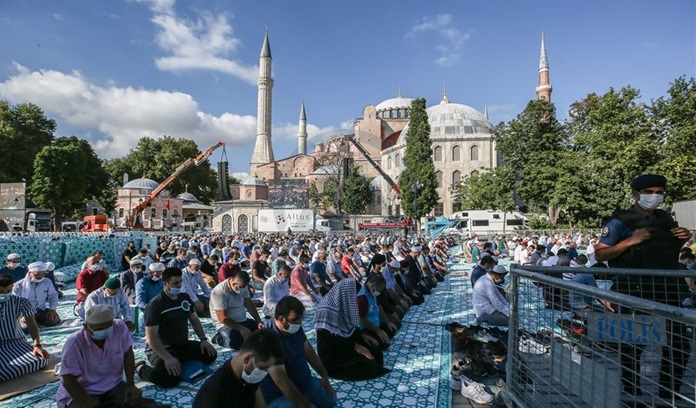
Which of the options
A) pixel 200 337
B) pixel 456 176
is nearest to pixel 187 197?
pixel 456 176

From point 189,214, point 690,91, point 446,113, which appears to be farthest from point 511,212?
point 189,214

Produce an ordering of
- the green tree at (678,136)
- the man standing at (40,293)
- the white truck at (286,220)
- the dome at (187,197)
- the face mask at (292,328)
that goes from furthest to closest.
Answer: the dome at (187,197) < the white truck at (286,220) < the green tree at (678,136) < the man standing at (40,293) < the face mask at (292,328)

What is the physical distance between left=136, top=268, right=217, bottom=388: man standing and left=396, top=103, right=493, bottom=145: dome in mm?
46820

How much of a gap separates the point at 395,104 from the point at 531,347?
6967cm

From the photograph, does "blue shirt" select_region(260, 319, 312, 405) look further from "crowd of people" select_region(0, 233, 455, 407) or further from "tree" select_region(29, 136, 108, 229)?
"tree" select_region(29, 136, 108, 229)

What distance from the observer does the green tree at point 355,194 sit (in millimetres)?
51719

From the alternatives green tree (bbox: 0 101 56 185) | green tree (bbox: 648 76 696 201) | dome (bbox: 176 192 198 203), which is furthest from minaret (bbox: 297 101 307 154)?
green tree (bbox: 648 76 696 201)

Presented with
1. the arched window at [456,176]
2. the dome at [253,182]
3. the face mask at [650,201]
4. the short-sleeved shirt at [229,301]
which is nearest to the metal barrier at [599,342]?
the face mask at [650,201]

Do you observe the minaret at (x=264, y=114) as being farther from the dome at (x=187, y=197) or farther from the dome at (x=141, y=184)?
the dome at (x=141, y=184)

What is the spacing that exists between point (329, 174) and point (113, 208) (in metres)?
27.1

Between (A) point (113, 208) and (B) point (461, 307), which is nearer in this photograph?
(B) point (461, 307)

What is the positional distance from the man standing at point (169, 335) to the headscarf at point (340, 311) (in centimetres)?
135

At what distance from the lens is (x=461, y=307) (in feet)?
29.3

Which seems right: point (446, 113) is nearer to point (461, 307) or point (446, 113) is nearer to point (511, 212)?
point (511, 212)
